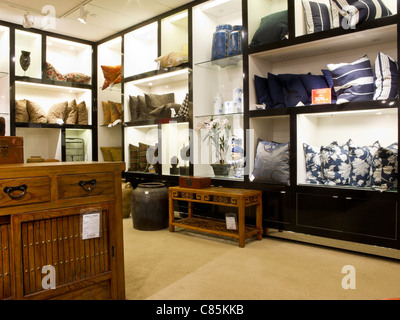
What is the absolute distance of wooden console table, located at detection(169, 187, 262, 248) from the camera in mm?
3180

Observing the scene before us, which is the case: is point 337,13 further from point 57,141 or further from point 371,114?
point 57,141

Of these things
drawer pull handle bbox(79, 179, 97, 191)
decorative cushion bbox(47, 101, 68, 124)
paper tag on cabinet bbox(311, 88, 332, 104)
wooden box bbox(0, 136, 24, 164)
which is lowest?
drawer pull handle bbox(79, 179, 97, 191)

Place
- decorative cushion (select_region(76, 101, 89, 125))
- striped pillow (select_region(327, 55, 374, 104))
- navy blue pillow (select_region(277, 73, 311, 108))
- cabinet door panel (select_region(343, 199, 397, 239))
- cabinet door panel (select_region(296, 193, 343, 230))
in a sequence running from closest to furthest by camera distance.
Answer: cabinet door panel (select_region(343, 199, 397, 239)), striped pillow (select_region(327, 55, 374, 104)), cabinet door panel (select_region(296, 193, 343, 230)), navy blue pillow (select_region(277, 73, 311, 108)), decorative cushion (select_region(76, 101, 89, 125))

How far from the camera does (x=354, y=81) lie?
2949 millimetres

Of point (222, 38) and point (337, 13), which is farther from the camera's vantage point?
point (222, 38)

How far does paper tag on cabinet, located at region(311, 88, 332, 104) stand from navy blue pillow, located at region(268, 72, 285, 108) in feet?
1.13

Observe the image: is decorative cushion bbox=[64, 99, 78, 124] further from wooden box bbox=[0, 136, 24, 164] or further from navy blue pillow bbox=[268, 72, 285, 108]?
wooden box bbox=[0, 136, 24, 164]

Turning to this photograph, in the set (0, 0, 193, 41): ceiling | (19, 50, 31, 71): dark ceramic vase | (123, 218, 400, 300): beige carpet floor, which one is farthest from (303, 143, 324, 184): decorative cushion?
(19, 50, 31, 71): dark ceramic vase

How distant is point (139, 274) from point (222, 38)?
2.86 m

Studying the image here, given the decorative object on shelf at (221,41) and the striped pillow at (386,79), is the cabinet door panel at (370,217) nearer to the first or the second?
the striped pillow at (386,79)

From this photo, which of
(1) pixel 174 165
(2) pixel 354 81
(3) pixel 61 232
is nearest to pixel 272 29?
(2) pixel 354 81

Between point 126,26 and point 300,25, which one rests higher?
point 126,26

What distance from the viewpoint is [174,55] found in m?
4.29
